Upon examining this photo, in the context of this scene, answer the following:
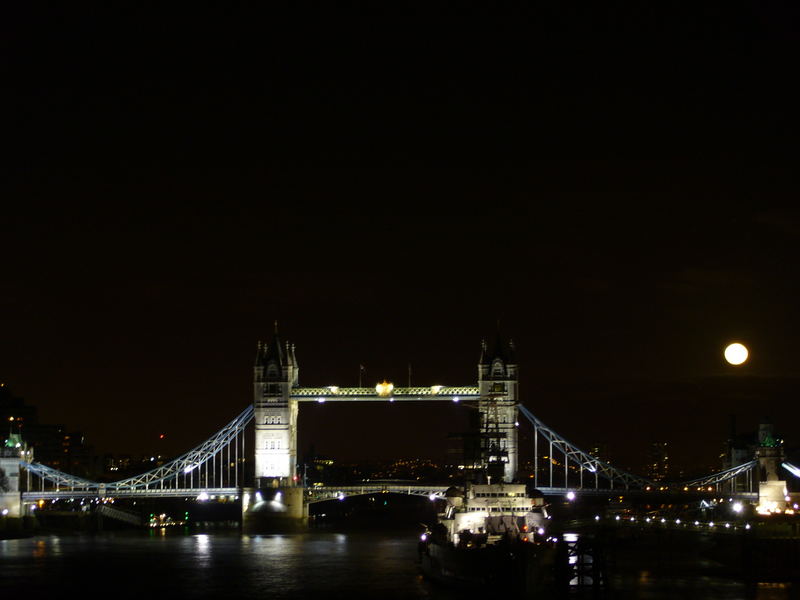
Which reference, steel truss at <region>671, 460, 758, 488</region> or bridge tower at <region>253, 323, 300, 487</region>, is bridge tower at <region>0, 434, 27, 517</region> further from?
steel truss at <region>671, 460, 758, 488</region>

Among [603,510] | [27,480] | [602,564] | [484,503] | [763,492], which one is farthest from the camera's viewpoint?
[603,510]

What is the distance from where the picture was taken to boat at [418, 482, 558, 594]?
74188 mm

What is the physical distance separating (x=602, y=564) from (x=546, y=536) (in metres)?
11.3

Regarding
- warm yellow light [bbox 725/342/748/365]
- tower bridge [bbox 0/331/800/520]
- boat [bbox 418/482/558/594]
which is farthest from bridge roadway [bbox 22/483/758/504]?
warm yellow light [bbox 725/342/748/365]

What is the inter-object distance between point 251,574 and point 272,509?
44.7 m

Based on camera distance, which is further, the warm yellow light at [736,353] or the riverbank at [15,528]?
the riverbank at [15,528]

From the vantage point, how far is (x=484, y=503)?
8738 centimetres

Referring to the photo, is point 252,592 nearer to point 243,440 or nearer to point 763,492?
point 763,492

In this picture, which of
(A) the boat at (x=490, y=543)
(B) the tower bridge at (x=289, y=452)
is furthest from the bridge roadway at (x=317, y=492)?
(A) the boat at (x=490, y=543)

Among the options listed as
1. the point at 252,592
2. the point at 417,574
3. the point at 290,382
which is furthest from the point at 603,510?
the point at 252,592

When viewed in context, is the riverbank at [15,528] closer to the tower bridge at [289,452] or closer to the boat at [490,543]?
the tower bridge at [289,452]

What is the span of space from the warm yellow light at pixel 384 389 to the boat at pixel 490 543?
39.6 m

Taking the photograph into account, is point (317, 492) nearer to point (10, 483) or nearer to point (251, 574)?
point (10, 483)

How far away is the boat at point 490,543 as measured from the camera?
243ft
